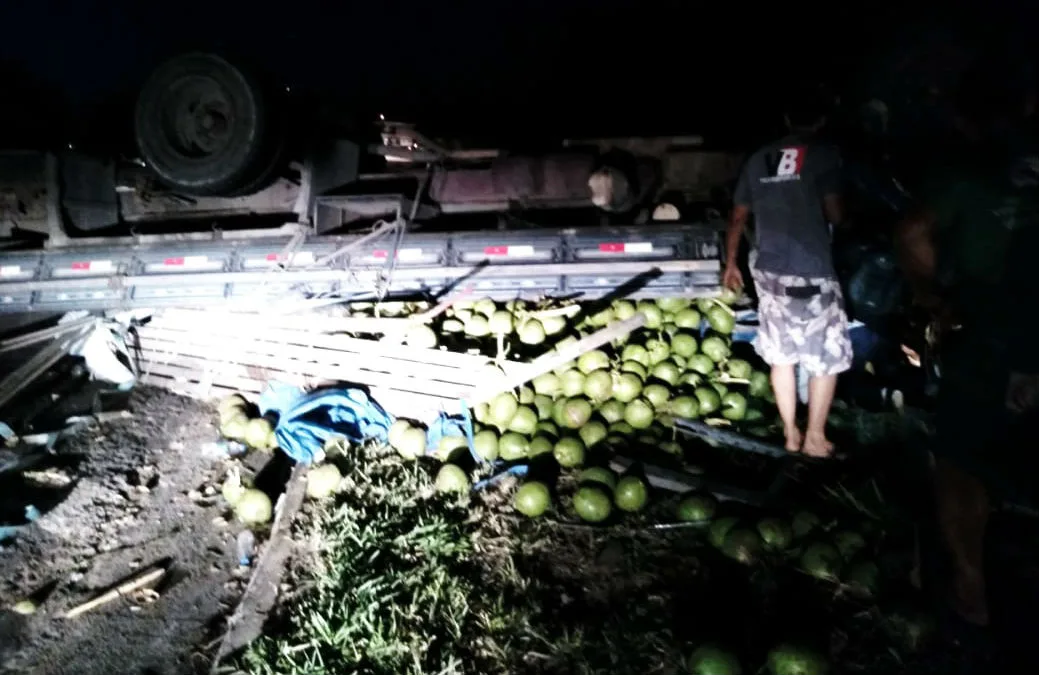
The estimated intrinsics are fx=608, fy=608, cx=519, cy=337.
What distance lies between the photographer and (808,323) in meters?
4.57

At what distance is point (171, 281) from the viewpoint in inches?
245

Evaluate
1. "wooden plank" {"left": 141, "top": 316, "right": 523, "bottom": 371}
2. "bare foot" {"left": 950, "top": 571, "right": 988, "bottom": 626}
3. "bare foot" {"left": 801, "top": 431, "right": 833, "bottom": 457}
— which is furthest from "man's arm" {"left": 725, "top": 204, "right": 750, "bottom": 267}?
"bare foot" {"left": 950, "top": 571, "right": 988, "bottom": 626}

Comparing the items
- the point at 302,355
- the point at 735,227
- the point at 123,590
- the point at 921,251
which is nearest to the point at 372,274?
the point at 302,355

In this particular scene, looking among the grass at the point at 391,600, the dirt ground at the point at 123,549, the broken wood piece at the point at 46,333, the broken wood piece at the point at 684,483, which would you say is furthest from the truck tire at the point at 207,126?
the broken wood piece at the point at 684,483

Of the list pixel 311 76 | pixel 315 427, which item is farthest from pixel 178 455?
pixel 311 76

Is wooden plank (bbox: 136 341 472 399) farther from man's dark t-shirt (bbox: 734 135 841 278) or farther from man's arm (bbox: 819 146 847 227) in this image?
man's arm (bbox: 819 146 847 227)

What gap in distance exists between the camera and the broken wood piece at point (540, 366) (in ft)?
17.7

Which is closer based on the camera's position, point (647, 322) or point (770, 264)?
point (770, 264)

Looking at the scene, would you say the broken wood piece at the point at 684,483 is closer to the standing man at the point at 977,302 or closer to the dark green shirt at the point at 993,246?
the standing man at the point at 977,302

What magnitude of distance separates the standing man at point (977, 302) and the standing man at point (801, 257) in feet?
2.25

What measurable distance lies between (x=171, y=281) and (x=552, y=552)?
4690mm

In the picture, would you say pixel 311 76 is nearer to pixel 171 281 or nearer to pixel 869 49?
pixel 171 281

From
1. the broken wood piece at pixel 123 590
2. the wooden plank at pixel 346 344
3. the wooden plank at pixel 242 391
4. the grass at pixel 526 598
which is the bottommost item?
the broken wood piece at pixel 123 590

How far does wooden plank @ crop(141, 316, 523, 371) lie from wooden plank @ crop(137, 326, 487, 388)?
0.14 ft
